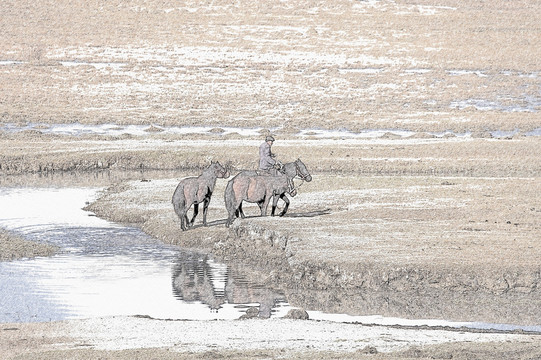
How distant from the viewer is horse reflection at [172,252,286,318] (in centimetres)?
2270

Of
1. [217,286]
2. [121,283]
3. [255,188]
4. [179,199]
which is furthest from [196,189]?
[217,286]

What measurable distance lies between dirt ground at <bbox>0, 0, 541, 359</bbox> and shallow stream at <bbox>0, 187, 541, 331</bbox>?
830 millimetres

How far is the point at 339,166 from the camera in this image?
1817 inches

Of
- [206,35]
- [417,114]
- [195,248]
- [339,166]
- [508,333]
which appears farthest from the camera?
[206,35]

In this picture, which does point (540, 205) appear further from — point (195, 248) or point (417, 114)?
point (417, 114)

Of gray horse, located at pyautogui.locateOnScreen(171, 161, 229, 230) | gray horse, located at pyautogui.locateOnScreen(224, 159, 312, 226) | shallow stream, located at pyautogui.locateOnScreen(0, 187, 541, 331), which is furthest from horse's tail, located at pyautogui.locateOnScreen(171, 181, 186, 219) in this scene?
gray horse, located at pyautogui.locateOnScreen(224, 159, 312, 226)

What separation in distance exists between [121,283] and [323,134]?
37.2m

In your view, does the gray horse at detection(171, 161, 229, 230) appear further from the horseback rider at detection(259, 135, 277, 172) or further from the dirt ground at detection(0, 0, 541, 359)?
the horseback rider at detection(259, 135, 277, 172)

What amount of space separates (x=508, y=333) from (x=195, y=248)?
12.1m

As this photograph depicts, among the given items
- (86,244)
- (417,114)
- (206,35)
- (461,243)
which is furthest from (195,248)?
(206,35)

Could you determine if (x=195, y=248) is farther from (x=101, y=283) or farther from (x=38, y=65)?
(x=38, y=65)

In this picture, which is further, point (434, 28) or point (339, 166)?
point (434, 28)

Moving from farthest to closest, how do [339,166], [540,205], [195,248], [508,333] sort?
[339,166], [540,205], [195,248], [508,333]

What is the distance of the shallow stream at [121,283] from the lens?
70.7 feet
